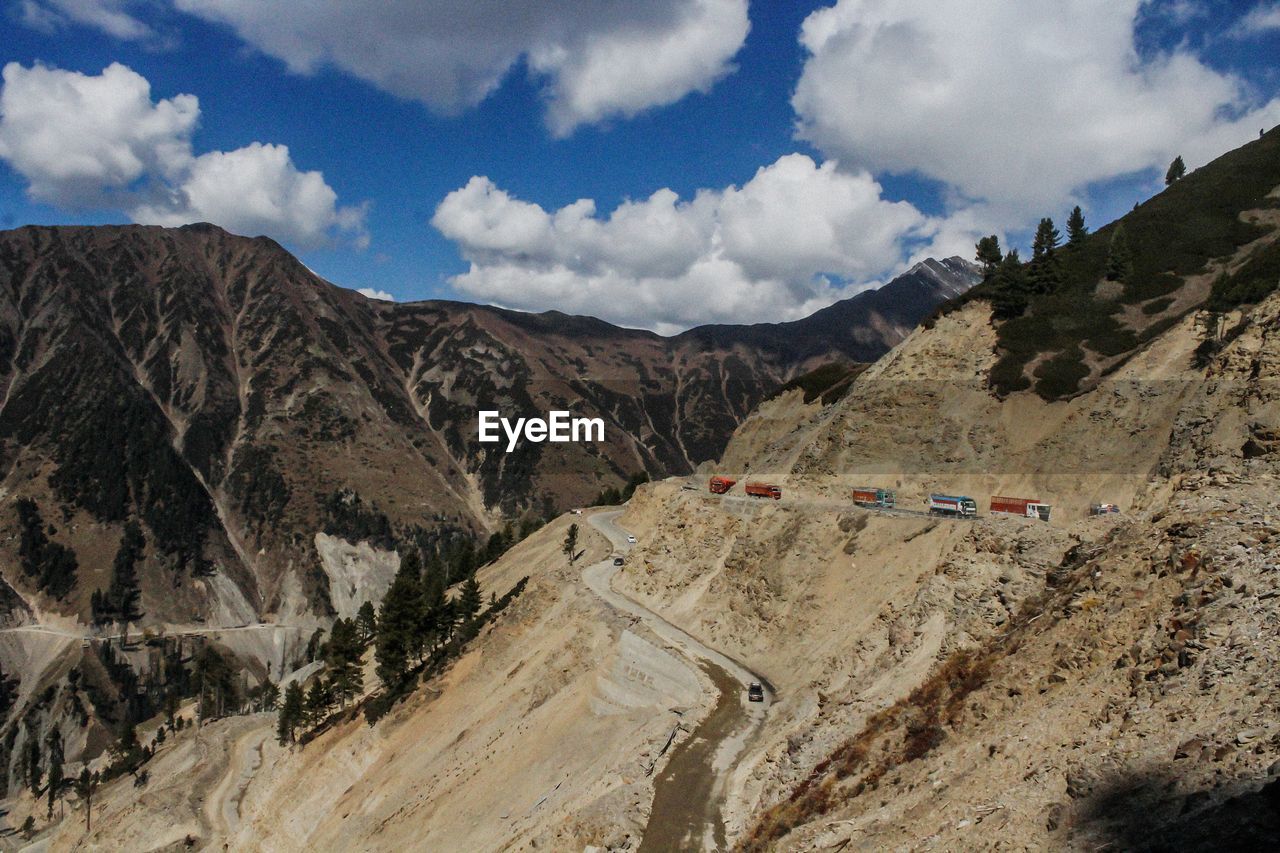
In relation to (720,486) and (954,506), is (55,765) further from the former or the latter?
(954,506)

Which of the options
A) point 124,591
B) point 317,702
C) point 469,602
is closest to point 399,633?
point 469,602

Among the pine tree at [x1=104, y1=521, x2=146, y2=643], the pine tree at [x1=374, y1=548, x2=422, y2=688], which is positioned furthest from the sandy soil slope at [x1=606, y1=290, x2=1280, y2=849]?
the pine tree at [x1=104, y1=521, x2=146, y2=643]

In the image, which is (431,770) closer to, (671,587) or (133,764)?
(671,587)

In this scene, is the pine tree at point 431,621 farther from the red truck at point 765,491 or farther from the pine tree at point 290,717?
the red truck at point 765,491

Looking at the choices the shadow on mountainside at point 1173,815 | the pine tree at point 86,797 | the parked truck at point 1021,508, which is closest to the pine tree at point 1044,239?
the parked truck at point 1021,508

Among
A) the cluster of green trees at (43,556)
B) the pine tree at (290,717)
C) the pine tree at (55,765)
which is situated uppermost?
the cluster of green trees at (43,556)
